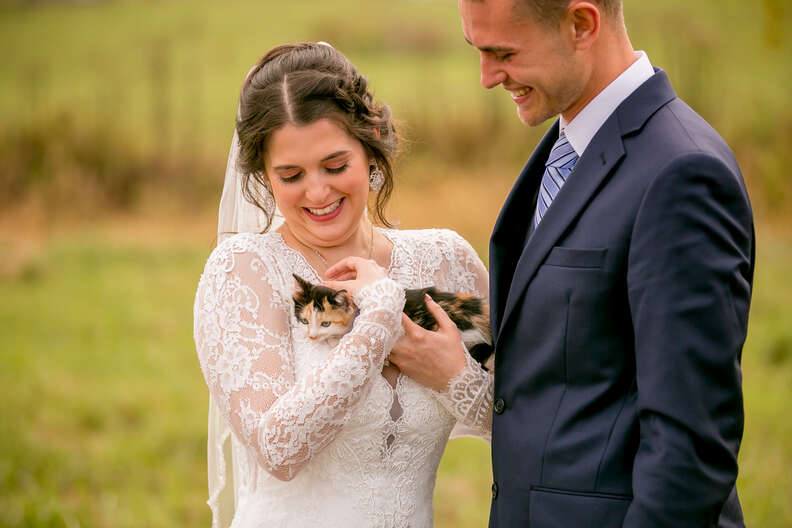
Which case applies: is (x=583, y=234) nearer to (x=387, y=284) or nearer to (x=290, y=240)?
(x=387, y=284)

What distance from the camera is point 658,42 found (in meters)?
10.9

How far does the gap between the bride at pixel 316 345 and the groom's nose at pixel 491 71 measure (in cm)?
62

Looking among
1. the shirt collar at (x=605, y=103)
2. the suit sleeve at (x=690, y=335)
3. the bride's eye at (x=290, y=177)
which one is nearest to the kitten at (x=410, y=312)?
the bride's eye at (x=290, y=177)

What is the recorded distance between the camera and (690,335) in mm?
1593

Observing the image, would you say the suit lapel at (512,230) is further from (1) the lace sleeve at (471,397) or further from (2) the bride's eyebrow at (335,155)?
(2) the bride's eyebrow at (335,155)

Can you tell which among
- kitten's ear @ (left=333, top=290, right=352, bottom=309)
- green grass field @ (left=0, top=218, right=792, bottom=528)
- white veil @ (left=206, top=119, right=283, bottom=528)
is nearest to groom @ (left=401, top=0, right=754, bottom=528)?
kitten's ear @ (left=333, top=290, right=352, bottom=309)

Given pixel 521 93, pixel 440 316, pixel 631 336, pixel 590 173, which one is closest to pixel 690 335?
pixel 631 336

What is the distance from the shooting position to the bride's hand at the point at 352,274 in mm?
2393

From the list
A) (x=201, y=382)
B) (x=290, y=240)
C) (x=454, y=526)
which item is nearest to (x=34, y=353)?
(x=201, y=382)

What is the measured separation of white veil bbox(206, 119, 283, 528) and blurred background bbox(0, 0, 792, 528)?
84.4 inches

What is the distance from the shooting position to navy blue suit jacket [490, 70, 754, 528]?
63.0 inches

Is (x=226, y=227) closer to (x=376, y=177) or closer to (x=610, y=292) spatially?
(x=376, y=177)

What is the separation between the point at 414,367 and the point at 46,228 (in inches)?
388

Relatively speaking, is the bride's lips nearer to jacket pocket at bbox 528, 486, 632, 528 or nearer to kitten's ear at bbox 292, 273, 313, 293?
kitten's ear at bbox 292, 273, 313, 293
